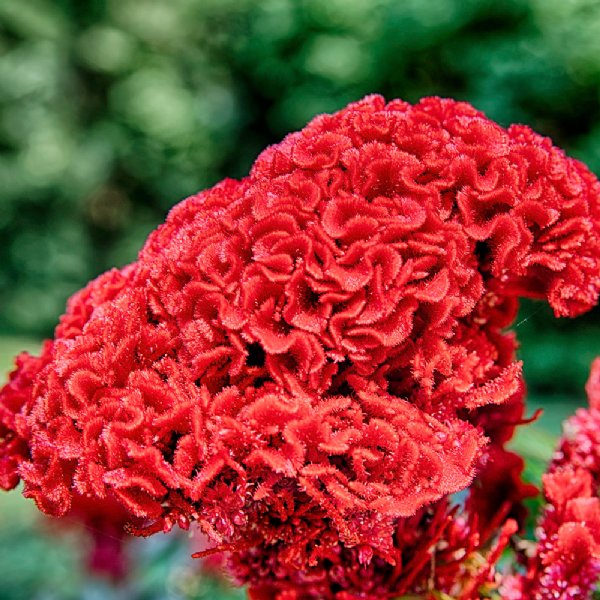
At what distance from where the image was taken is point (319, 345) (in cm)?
113

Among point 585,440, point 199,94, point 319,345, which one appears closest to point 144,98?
point 199,94

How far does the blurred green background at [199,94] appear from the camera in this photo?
508cm

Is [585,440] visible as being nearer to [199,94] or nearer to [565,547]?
[565,547]

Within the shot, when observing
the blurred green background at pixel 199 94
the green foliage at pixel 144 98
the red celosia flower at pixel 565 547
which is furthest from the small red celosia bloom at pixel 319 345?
the green foliage at pixel 144 98

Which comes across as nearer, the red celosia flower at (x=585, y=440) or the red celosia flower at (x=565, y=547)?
the red celosia flower at (x=565, y=547)

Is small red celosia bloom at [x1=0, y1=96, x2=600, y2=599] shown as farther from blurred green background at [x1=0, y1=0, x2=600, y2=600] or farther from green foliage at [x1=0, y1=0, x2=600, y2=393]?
green foliage at [x1=0, y1=0, x2=600, y2=393]

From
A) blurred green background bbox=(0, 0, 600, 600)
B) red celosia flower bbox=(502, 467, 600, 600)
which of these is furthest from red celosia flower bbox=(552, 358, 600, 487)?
blurred green background bbox=(0, 0, 600, 600)

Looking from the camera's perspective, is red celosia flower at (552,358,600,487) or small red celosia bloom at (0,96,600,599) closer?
small red celosia bloom at (0,96,600,599)

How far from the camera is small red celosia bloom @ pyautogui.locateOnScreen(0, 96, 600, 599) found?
3.61 ft

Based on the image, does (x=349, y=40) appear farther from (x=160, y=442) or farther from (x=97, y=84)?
(x=160, y=442)

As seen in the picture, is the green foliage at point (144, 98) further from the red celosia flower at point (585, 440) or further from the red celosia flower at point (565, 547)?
the red celosia flower at point (565, 547)

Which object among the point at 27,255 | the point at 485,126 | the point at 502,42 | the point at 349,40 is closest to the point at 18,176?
the point at 27,255

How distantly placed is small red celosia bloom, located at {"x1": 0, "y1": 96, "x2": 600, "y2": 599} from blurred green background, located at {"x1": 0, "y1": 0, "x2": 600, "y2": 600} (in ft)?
12.9

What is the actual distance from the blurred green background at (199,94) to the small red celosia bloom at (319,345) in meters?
3.95
